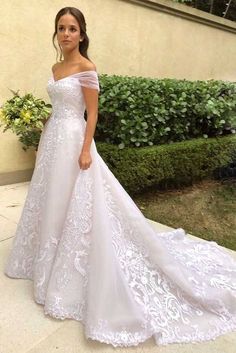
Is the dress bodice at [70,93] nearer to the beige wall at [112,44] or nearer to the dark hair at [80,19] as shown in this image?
the dark hair at [80,19]

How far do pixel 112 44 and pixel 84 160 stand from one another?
4049 millimetres

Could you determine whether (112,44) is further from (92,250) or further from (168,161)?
(92,250)

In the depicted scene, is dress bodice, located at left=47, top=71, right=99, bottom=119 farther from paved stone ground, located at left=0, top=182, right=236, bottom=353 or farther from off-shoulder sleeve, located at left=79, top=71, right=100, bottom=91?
paved stone ground, located at left=0, top=182, right=236, bottom=353

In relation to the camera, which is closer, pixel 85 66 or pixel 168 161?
pixel 85 66

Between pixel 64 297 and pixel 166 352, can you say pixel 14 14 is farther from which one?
pixel 166 352

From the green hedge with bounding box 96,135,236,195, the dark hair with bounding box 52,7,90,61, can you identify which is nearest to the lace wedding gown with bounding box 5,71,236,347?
the dark hair with bounding box 52,7,90,61

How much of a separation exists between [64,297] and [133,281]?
0.46 m

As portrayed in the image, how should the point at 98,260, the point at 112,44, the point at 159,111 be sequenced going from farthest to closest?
1. the point at 112,44
2. the point at 159,111
3. the point at 98,260

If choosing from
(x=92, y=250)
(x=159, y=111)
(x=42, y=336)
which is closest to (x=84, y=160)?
(x=92, y=250)

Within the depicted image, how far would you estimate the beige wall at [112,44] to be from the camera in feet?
15.3

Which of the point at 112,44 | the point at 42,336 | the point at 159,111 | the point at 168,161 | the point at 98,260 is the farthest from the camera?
the point at 112,44

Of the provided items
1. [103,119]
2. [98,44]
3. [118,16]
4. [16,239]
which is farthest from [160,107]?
[16,239]

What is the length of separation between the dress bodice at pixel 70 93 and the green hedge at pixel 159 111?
6.48 feet

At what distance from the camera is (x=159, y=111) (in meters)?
4.50
